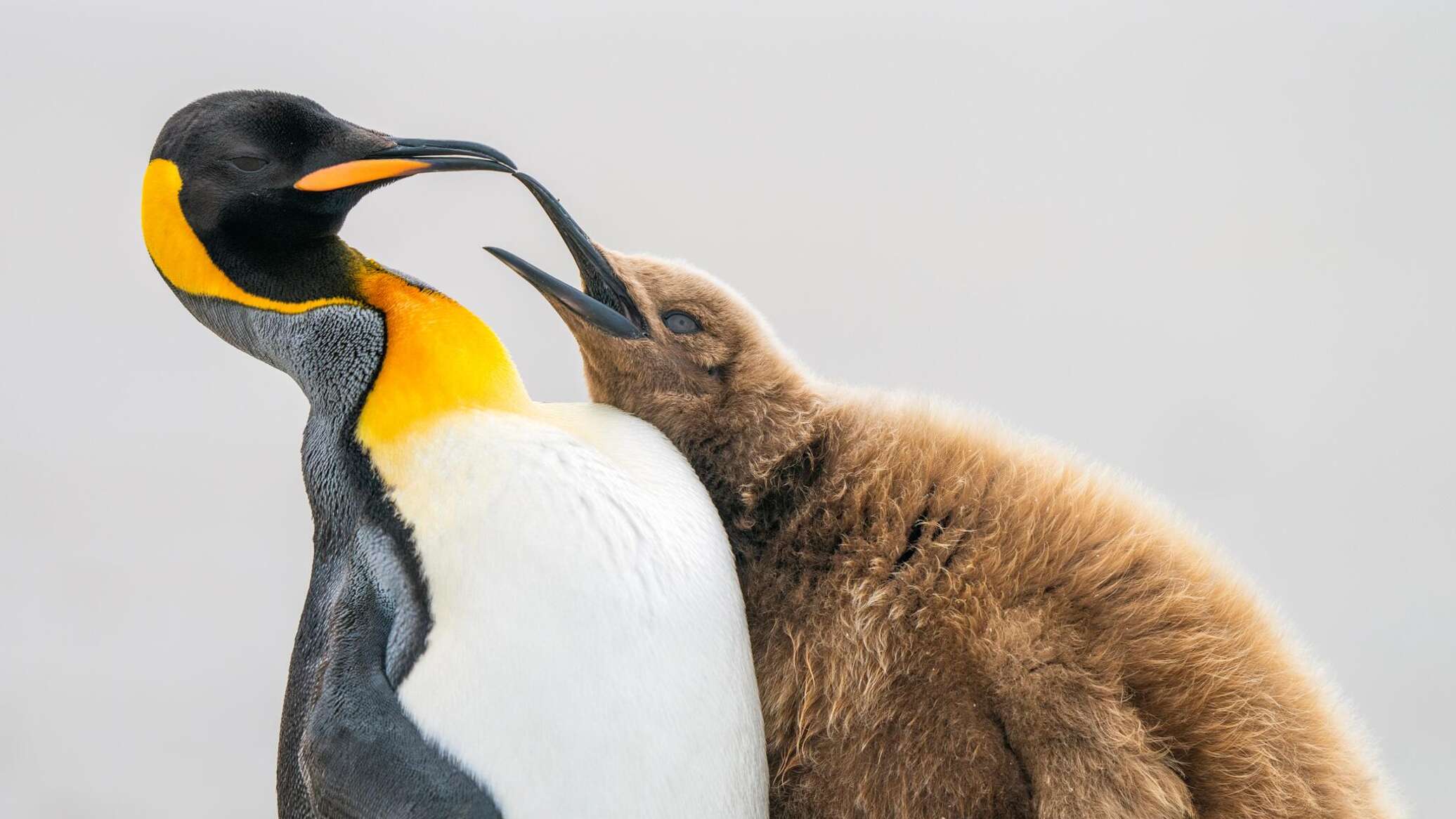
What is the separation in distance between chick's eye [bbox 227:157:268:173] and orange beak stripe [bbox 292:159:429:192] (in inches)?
0.9

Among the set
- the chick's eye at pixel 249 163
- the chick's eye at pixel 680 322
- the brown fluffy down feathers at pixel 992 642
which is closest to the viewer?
the brown fluffy down feathers at pixel 992 642

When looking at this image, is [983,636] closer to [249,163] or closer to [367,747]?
[367,747]

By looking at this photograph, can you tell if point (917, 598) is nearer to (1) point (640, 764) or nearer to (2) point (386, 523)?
(1) point (640, 764)

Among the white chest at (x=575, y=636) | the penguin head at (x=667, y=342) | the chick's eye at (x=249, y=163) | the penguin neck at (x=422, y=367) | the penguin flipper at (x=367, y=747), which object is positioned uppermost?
the chick's eye at (x=249, y=163)

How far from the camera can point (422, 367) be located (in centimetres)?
79

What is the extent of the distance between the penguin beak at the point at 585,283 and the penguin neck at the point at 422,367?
0.06 meters

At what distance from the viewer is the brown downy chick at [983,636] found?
655 mm

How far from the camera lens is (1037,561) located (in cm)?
70

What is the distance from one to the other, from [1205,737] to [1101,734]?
73 millimetres

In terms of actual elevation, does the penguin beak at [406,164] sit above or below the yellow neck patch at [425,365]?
above

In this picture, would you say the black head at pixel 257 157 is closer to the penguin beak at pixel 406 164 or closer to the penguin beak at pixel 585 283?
the penguin beak at pixel 406 164

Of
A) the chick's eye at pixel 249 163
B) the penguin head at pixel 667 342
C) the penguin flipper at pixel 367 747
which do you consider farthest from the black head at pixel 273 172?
the penguin flipper at pixel 367 747

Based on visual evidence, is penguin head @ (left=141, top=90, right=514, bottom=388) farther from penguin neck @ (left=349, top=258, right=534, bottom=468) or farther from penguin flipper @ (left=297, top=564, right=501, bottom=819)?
penguin flipper @ (left=297, top=564, right=501, bottom=819)

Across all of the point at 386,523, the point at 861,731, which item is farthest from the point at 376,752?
the point at 861,731
